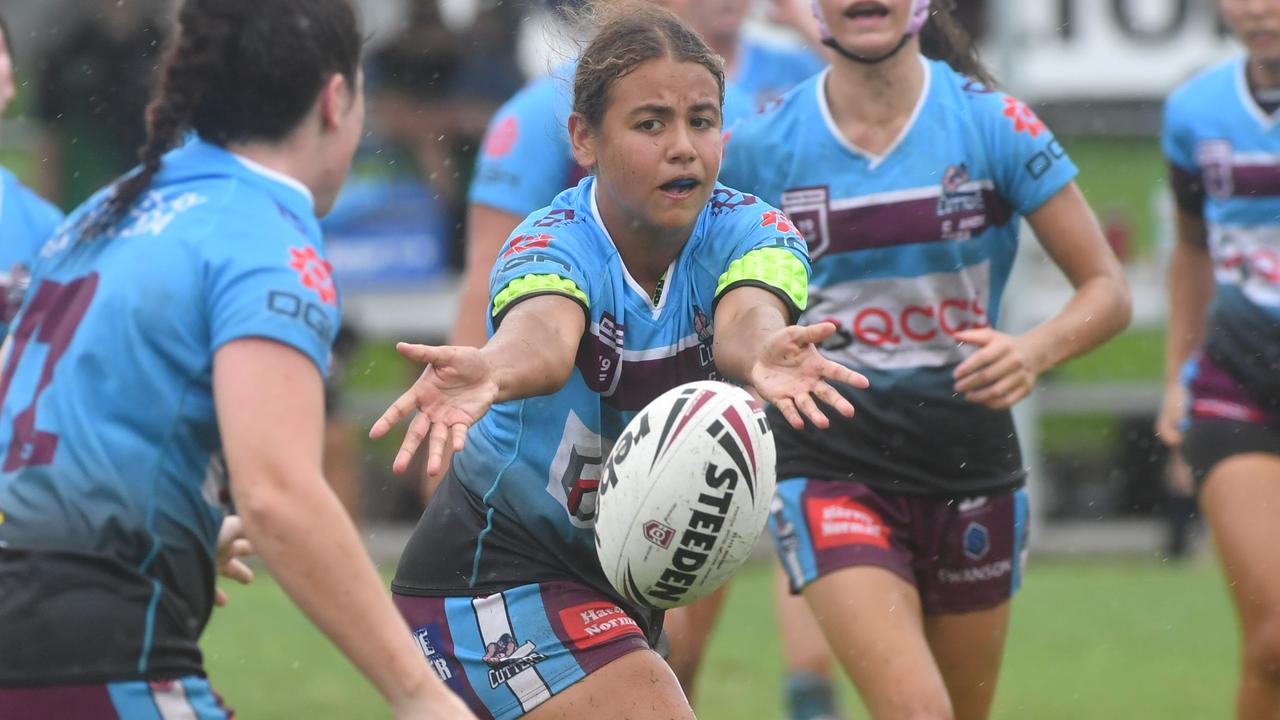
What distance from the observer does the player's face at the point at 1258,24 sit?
6.08m

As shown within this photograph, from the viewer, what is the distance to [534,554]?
424cm

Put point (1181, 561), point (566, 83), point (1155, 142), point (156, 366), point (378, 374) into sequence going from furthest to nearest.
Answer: point (1155, 142)
point (378, 374)
point (1181, 561)
point (566, 83)
point (156, 366)

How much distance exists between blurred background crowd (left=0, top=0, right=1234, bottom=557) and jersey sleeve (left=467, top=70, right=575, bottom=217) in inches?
184

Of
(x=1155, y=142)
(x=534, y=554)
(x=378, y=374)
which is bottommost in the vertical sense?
(x=378, y=374)

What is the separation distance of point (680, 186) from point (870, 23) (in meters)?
1.41

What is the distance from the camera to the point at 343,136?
374cm

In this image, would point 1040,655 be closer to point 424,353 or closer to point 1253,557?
point 1253,557

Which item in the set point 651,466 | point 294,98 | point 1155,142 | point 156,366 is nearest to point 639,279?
point 651,466

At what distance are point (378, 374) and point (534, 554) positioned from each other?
351 inches

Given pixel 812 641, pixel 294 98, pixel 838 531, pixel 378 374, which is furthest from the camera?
pixel 378 374

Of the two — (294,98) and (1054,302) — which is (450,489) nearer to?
(294,98)

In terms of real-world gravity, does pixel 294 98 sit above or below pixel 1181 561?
above

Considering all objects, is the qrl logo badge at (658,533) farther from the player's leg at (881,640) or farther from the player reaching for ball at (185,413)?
the player's leg at (881,640)

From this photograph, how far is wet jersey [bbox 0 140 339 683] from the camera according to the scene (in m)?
3.33
